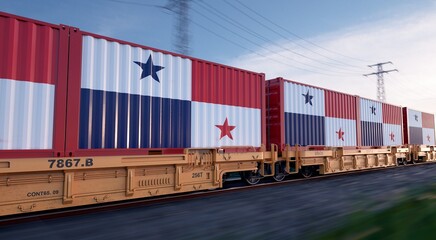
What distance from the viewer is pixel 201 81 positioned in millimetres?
9344

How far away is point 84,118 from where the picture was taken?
7.06 meters

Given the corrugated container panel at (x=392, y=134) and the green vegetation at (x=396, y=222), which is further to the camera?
the corrugated container panel at (x=392, y=134)

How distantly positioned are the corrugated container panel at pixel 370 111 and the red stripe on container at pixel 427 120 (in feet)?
28.4

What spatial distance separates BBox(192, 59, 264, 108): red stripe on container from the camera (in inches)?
367

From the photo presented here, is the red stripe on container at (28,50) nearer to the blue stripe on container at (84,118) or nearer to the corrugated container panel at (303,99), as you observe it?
the blue stripe on container at (84,118)

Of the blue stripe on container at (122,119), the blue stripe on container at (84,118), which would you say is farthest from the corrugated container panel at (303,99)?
the blue stripe on container at (84,118)

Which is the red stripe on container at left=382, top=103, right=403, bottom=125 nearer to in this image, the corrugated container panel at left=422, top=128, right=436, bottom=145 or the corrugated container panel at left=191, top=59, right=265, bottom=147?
the corrugated container panel at left=422, top=128, right=436, bottom=145

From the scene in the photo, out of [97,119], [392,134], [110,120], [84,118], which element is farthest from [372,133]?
[84,118]

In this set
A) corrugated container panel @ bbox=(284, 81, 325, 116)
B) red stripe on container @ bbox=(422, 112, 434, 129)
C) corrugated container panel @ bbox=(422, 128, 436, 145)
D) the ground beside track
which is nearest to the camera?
the ground beside track

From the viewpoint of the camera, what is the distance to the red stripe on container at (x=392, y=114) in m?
18.7

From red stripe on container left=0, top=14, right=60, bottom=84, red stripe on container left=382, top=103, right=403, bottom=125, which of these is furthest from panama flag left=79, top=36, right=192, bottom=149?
red stripe on container left=382, top=103, right=403, bottom=125

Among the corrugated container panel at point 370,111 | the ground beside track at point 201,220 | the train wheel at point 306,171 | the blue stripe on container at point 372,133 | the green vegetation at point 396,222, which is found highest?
the corrugated container panel at point 370,111

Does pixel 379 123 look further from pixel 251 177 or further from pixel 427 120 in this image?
pixel 251 177

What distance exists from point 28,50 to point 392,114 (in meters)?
19.7
